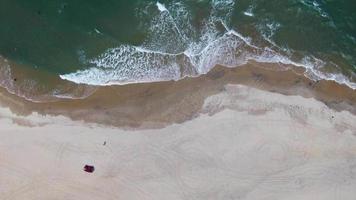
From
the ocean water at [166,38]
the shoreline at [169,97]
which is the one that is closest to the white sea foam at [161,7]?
the ocean water at [166,38]

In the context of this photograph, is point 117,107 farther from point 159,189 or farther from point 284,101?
point 284,101

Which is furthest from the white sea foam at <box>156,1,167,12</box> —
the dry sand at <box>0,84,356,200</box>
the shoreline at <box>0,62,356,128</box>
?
the dry sand at <box>0,84,356,200</box>

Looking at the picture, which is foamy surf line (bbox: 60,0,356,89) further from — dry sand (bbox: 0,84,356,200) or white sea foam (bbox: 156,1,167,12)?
dry sand (bbox: 0,84,356,200)

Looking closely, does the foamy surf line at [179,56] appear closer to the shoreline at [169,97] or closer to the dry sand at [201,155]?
the shoreline at [169,97]

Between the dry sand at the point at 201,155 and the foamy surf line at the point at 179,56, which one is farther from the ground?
the foamy surf line at the point at 179,56

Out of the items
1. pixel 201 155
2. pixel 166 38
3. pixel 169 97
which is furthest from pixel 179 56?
pixel 201 155

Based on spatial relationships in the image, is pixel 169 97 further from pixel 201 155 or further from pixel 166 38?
pixel 201 155

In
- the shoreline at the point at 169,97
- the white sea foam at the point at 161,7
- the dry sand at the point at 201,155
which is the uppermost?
the white sea foam at the point at 161,7
